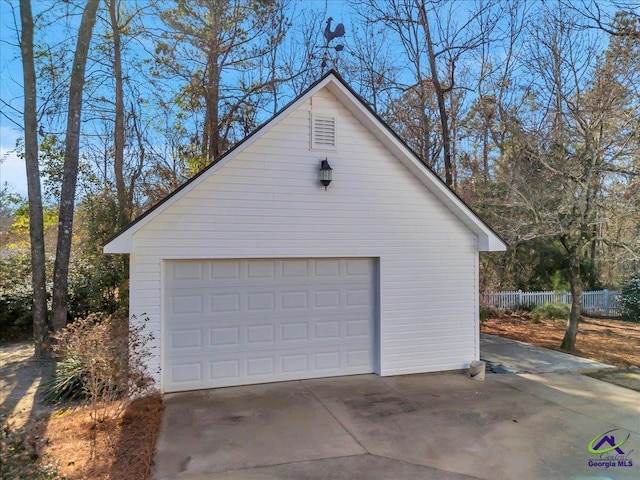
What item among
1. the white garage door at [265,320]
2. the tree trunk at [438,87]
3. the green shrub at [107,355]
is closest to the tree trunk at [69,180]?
the white garage door at [265,320]

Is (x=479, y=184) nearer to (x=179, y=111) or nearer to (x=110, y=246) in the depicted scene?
(x=179, y=111)

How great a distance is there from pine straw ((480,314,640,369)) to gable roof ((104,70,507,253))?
515 cm

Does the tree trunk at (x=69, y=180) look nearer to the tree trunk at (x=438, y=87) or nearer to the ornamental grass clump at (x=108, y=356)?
the ornamental grass clump at (x=108, y=356)

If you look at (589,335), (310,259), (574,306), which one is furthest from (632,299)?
(310,259)

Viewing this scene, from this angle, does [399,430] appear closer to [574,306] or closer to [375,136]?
[375,136]

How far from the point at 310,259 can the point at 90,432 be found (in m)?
4.17

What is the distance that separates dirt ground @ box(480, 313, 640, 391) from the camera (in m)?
8.50

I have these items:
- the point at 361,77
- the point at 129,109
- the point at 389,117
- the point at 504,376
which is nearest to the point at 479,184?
the point at 389,117

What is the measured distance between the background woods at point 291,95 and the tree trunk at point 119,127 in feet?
0.21

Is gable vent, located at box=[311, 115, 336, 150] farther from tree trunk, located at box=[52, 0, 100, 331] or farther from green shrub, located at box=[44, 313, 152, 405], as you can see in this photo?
tree trunk, located at box=[52, 0, 100, 331]

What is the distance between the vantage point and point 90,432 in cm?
511

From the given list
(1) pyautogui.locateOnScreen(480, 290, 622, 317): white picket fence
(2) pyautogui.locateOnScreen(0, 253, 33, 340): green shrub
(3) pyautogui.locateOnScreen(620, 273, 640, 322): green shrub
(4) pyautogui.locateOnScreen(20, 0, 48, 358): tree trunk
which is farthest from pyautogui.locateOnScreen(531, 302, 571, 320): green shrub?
(2) pyautogui.locateOnScreen(0, 253, 33, 340): green shrub

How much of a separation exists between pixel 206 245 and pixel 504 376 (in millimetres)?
6046

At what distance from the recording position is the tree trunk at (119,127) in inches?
484
